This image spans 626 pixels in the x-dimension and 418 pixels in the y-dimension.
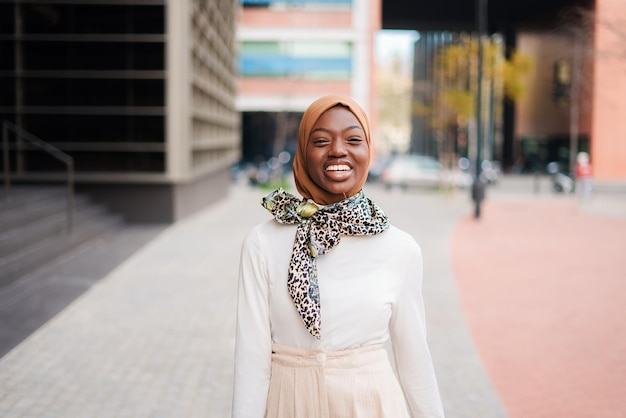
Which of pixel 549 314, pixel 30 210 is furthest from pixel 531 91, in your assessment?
pixel 549 314

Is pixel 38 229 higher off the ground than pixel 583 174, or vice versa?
pixel 583 174

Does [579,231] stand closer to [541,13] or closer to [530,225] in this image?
[530,225]

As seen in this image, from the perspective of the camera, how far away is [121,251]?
46.4ft

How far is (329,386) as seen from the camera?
285 cm

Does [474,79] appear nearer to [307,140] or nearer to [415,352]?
[415,352]

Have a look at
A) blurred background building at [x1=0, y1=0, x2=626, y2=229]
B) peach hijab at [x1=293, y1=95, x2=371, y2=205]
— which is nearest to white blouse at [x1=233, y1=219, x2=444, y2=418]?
peach hijab at [x1=293, y1=95, x2=371, y2=205]

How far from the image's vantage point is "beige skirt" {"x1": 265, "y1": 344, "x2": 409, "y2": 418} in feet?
9.34

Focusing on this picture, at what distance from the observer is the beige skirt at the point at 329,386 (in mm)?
2848

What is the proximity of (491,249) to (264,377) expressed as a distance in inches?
544

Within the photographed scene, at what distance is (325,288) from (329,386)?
0.31 meters

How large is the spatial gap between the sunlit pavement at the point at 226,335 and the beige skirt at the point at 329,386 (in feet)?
10.5

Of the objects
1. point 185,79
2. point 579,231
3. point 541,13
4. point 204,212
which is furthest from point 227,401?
point 541,13

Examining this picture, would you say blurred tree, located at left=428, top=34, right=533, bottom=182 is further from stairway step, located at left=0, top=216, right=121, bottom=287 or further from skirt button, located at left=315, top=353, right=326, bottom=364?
skirt button, located at left=315, top=353, right=326, bottom=364

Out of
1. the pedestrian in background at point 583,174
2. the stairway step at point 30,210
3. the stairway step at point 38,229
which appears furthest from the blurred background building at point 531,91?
the stairway step at point 30,210
